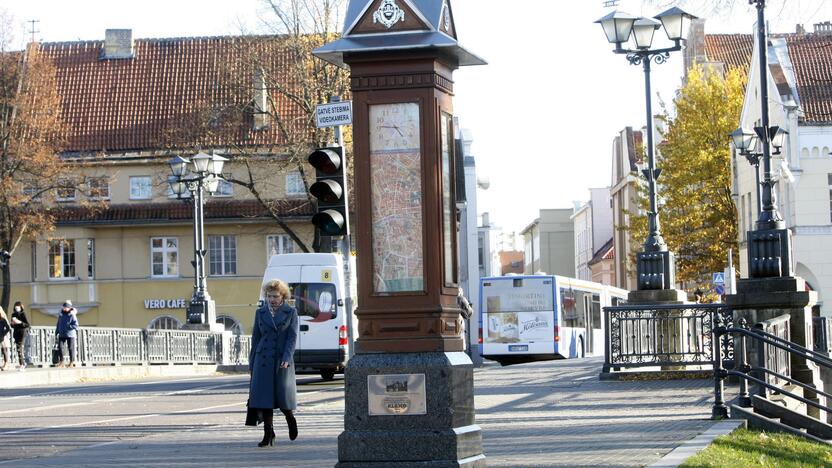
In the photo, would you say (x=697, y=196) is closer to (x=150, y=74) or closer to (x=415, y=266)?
(x=150, y=74)

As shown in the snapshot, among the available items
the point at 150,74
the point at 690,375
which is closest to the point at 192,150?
the point at 150,74

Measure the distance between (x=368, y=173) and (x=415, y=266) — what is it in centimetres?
77

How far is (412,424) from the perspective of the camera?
9.95 m

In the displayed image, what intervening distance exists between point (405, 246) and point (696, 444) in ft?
13.2

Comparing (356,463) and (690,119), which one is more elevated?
(690,119)

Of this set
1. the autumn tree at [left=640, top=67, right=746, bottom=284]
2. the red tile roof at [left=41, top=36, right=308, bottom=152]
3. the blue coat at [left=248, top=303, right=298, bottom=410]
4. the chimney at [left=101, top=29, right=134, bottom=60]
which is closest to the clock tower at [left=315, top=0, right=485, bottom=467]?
the blue coat at [left=248, top=303, right=298, bottom=410]

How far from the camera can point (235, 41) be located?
55.4m

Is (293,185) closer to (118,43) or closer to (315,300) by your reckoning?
(118,43)

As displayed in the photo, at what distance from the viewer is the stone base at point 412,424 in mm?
9867

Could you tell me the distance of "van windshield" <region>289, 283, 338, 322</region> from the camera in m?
30.1

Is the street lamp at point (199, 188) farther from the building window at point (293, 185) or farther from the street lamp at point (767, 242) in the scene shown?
the building window at point (293, 185)

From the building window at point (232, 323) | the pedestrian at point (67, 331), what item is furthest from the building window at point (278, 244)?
the pedestrian at point (67, 331)

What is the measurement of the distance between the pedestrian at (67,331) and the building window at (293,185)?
3106 centimetres

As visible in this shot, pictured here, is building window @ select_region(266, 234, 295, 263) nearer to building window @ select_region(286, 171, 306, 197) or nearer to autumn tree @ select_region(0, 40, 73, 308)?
building window @ select_region(286, 171, 306, 197)
